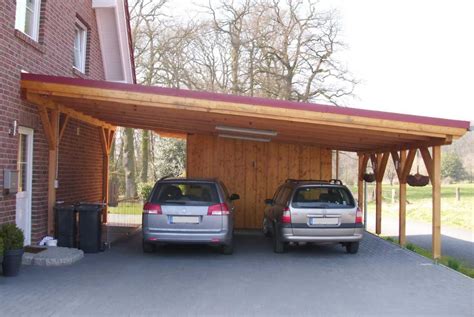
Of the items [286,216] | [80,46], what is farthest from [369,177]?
[80,46]

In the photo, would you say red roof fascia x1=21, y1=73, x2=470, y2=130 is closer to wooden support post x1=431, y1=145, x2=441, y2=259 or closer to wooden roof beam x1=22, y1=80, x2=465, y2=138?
wooden roof beam x1=22, y1=80, x2=465, y2=138

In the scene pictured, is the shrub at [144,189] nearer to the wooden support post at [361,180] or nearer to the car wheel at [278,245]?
the wooden support post at [361,180]

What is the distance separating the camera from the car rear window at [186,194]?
33.4 feet

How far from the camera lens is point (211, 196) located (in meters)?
10.3

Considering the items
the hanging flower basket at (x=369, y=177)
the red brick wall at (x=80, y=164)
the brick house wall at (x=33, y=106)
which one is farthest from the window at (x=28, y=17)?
the hanging flower basket at (x=369, y=177)

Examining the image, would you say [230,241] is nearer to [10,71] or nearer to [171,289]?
[171,289]

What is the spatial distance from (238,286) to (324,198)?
12.2 ft

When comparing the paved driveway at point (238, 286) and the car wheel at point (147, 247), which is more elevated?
the car wheel at point (147, 247)


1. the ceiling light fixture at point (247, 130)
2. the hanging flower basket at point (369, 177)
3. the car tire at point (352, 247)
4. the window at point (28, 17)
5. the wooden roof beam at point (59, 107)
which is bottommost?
the car tire at point (352, 247)

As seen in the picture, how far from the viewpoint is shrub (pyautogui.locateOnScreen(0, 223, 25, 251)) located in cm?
786

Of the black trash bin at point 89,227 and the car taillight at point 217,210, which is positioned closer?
the car taillight at point 217,210

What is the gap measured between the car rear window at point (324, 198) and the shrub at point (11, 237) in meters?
4.95

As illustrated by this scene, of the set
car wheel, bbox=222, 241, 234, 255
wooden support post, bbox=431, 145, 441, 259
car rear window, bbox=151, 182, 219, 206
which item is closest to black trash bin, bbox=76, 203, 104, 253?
car rear window, bbox=151, 182, 219, 206

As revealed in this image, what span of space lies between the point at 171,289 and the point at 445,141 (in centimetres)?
577
